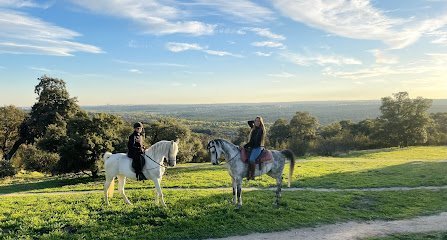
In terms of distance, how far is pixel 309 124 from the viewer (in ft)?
250

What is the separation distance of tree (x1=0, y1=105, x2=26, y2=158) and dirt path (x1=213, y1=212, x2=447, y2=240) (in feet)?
191

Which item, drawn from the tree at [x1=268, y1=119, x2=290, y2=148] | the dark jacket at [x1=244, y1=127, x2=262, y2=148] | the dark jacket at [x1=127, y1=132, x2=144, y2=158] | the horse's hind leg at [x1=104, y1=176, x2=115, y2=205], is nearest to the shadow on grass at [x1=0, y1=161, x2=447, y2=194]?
the horse's hind leg at [x1=104, y1=176, x2=115, y2=205]

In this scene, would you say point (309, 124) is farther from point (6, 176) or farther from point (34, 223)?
point (34, 223)

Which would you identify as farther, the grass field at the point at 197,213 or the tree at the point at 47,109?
the tree at the point at 47,109

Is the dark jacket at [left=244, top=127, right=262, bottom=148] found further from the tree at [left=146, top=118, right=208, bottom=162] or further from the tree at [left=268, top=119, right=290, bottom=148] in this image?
the tree at [left=268, top=119, right=290, bottom=148]

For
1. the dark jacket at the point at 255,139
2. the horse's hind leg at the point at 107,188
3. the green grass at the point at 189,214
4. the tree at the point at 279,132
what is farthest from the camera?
the tree at the point at 279,132

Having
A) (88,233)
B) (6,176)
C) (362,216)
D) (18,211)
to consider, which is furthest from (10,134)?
(362,216)

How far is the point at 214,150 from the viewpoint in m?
15.0

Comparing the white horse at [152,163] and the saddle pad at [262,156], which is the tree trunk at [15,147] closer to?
the white horse at [152,163]

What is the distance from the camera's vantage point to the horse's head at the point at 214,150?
14.8 metres

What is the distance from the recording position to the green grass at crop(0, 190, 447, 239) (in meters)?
12.5

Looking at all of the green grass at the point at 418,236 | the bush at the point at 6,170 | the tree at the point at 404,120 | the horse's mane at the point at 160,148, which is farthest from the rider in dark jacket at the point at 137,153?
the tree at the point at 404,120

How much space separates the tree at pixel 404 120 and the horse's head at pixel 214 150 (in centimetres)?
5664

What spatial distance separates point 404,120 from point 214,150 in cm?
5729
